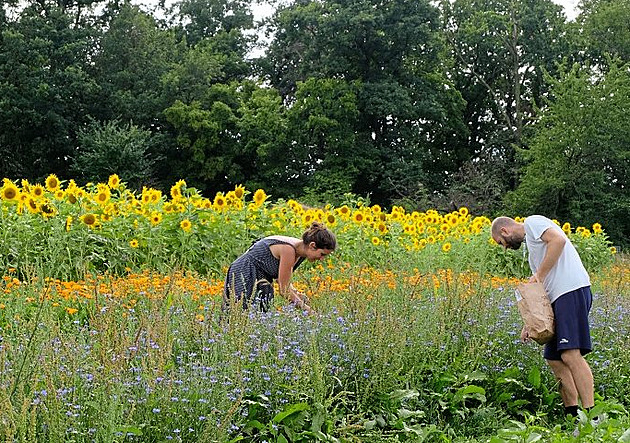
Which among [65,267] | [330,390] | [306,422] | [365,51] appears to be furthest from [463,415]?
[365,51]

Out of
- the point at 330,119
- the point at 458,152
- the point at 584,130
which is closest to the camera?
the point at 584,130

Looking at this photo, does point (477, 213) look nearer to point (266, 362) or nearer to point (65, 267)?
point (65, 267)

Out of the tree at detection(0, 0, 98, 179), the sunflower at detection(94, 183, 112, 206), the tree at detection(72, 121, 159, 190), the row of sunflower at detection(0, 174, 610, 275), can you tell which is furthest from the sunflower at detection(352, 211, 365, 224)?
the tree at detection(0, 0, 98, 179)

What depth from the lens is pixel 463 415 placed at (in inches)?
178

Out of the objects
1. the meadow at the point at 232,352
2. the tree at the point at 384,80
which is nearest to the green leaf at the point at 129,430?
the meadow at the point at 232,352

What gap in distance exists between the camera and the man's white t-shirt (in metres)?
4.79

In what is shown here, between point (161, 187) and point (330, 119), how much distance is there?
20.8 ft

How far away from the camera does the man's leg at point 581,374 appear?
4.75 m

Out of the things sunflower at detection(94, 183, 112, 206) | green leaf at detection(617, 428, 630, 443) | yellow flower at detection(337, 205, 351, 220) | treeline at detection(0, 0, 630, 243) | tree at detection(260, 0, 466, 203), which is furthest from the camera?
tree at detection(260, 0, 466, 203)

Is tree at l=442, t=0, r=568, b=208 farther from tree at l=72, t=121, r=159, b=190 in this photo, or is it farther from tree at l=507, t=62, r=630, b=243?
tree at l=72, t=121, r=159, b=190

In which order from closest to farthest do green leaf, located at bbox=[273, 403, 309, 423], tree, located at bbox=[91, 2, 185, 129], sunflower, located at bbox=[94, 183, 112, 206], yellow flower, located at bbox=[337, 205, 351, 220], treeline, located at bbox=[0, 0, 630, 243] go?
green leaf, located at bbox=[273, 403, 309, 423] < sunflower, located at bbox=[94, 183, 112, 206] < yellow flower, located at bbox=[337, 205, 351, 220] < treeline, located at bbox=[0, 0, 630, 243] < tree, located at bbox=[91, 2, 185, 129]

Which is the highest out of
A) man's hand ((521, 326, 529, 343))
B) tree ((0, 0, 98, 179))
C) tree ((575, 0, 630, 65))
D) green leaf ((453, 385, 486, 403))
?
tree ((575, 0, 630, 65))

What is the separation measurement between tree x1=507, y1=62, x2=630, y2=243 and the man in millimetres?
18348

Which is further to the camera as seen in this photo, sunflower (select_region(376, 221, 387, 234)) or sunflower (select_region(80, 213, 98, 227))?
sunflower (select_region(376, 221, 387, 234))
